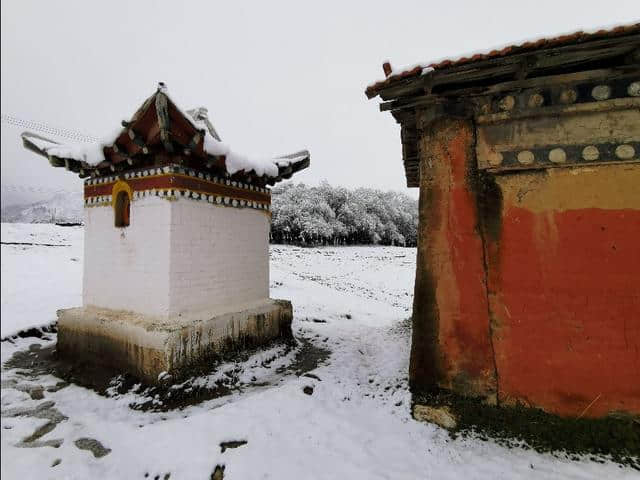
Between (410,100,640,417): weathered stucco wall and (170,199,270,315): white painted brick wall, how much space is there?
3474 mm

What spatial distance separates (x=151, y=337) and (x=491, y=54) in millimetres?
5457

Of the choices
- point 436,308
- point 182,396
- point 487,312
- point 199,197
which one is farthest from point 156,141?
point 487,312

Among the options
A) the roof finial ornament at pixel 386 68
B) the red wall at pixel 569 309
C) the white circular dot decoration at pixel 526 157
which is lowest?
the red wall at pixel 569 309

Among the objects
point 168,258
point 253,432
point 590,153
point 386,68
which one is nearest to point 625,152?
point 590,153

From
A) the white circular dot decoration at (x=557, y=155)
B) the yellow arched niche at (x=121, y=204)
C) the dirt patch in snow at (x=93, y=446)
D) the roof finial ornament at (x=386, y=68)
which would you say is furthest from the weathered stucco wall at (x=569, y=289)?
the yellow arched niche at (x=121, y=204)

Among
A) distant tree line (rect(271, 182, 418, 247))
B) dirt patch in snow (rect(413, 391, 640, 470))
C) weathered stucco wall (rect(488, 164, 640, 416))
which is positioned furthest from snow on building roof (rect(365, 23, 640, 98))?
distant tree line (rect(271, 182, 418, 247))

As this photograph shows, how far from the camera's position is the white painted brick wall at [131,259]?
534 centimetres

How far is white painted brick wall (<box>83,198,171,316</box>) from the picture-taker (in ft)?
17.5

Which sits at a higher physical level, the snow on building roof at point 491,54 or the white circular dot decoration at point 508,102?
the snow on building roof at point 491,54

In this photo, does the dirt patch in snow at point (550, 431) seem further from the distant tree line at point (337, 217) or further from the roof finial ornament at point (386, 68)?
the distant tree line at point (337, 217)

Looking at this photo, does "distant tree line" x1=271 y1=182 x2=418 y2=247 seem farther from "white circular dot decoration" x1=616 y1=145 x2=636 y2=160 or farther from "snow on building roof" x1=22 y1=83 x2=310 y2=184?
"white circular dot decoration" x1=616 y1=145 x2=636 y2=160

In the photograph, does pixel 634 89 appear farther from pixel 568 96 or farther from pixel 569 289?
pixel 569 289

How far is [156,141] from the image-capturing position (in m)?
5.18

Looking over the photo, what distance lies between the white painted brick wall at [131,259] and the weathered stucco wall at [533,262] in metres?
3.80
